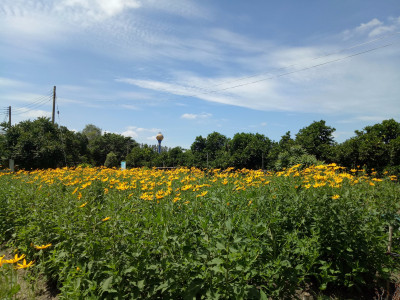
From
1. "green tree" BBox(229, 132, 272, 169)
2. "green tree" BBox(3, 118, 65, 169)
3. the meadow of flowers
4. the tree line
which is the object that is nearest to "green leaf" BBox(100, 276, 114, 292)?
the meadow of flowers

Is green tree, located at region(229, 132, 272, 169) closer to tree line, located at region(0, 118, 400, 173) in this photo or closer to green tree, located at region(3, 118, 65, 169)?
tree line, located at region(0, 118, 400, 173)

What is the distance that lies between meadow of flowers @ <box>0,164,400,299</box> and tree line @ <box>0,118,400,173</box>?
5.14 metres

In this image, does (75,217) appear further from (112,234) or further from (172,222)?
(172,222)

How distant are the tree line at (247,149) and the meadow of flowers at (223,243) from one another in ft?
16.9

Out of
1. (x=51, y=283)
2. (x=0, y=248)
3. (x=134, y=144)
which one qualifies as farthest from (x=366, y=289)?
(x=134, y=144)

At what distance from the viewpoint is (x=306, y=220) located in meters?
2.82

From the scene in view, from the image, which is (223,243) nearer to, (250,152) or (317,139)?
(317,139)

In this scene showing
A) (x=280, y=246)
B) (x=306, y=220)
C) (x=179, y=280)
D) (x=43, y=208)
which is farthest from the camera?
(x=43, y=208)

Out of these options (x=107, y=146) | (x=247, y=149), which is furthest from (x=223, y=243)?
(x=107, y=146)

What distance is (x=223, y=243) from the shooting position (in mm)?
1959

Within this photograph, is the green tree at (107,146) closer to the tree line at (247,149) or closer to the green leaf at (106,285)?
the tree line at (247,149)

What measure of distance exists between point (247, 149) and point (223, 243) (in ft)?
76.0

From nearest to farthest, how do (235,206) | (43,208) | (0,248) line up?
(235,206) → (43,208) → (0,248)

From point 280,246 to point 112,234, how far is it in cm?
163
